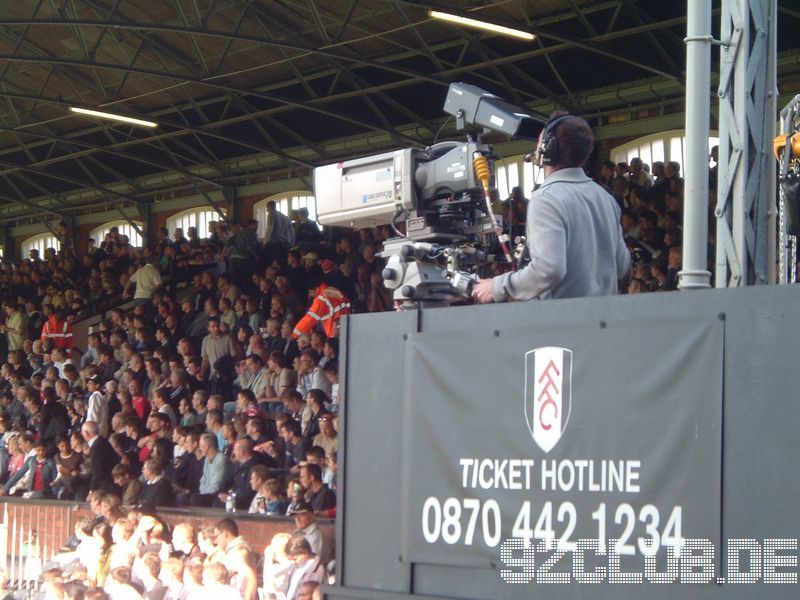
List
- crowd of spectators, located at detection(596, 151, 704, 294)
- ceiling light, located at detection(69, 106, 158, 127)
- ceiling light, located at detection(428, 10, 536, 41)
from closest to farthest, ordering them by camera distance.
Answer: crowd of spectators, located at detection(596, 151, 704, 294) < ceiling light, located at detection(428, 10, 536, 41) < ceiling light, located at detection(69, 106, 158, 127)

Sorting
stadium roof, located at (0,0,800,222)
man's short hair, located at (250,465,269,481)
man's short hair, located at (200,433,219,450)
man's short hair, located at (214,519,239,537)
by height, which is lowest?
man's short hair, located at (214,519,239,537)

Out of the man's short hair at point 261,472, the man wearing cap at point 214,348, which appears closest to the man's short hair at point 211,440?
the man's short hair at point 261,472

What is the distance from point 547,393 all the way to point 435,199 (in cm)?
118

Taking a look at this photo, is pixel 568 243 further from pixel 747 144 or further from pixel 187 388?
pixel 187 388

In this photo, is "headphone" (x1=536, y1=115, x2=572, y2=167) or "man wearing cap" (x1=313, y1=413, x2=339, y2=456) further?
"man wearing cap" (x1=313, y1=413, x2=339, y2=456)

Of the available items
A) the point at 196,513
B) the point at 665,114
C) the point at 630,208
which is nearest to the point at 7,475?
the point at 196,513

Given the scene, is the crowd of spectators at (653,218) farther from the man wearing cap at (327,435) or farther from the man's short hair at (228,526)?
the man's short hair at (228,526)

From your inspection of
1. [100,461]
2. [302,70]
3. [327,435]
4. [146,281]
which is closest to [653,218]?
[327,435]

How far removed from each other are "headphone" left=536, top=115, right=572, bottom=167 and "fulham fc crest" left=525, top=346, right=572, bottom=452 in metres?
0.84

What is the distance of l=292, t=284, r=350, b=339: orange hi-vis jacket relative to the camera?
1459 centimetres

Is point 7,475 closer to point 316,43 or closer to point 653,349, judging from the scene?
point 316,43

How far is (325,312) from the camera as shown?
48.4 feet

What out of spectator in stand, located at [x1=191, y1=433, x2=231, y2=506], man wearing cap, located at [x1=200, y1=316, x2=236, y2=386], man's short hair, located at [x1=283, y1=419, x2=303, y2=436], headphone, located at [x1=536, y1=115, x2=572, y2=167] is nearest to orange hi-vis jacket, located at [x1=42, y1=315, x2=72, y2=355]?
man wearing cap, located at [x1=200, y1=316, x2=236, y2=386]

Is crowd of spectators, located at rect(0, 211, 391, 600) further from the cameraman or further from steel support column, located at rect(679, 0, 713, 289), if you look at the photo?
the cameraman
